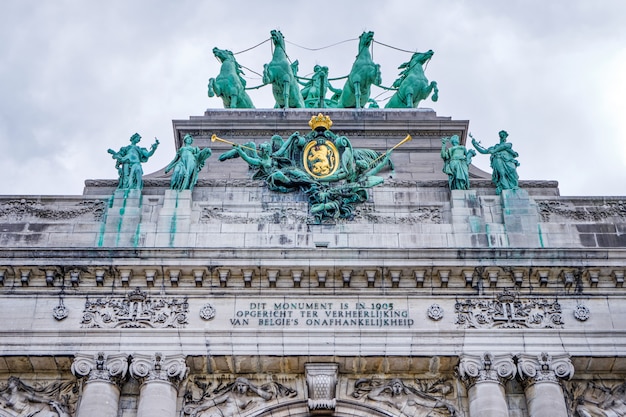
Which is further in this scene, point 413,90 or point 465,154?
point 413,90

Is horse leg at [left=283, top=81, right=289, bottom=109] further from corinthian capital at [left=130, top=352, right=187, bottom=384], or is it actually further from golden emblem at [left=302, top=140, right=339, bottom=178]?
corinthian capital at [left=130, top=352, right=187, bottom=384]

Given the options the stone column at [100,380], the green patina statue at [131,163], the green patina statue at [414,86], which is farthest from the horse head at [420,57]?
the stone column at [100,380]

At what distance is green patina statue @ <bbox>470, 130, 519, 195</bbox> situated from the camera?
25656mm

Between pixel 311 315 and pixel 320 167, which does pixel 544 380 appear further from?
pixel 320 167

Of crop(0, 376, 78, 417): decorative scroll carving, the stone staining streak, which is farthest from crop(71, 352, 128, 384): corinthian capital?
the stone staining streak

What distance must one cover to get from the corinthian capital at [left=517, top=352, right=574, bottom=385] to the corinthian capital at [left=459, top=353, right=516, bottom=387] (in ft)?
0.72

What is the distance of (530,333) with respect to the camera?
23172 millimetres

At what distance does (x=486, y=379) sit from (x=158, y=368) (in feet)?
21.6

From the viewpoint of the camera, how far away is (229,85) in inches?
1238

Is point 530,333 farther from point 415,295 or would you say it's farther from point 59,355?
point 59,355

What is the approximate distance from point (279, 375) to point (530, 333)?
5.24 m

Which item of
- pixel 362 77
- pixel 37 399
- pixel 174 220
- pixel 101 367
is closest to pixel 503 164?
pixel 362 77

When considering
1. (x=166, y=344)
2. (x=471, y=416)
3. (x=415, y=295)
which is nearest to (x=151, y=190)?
(x=166, y=344)

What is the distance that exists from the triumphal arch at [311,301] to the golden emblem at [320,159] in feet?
1.43
